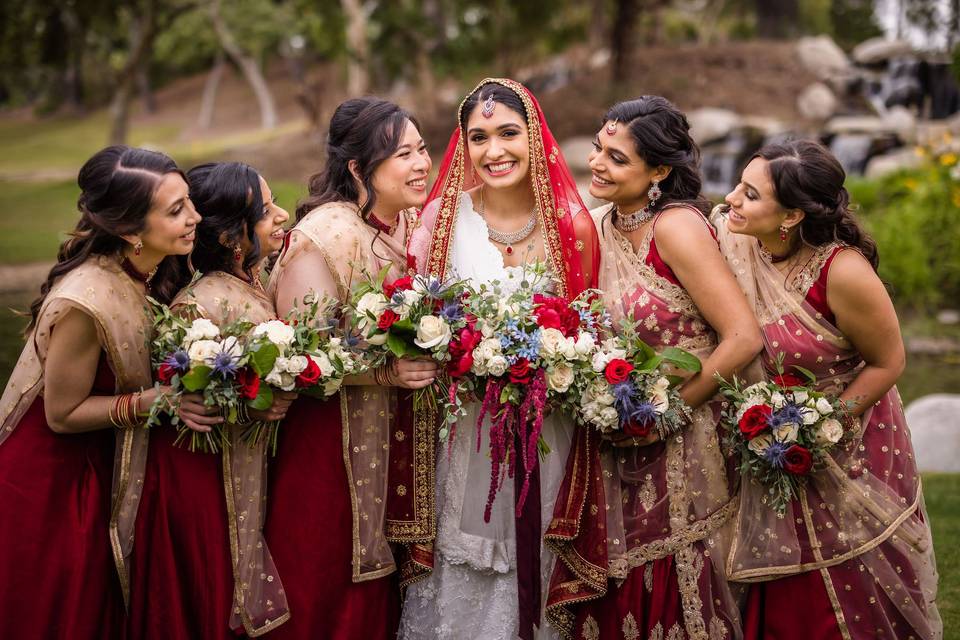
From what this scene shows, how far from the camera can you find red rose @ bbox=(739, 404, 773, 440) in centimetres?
354

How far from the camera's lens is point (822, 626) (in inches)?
145

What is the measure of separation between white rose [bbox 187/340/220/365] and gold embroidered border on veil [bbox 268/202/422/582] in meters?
0.55

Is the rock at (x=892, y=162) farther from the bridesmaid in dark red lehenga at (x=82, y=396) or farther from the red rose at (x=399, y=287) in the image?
the bridesmaid in dark red lehenga at (x=82, y=396)

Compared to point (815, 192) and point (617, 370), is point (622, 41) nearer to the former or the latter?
point (815, 192)

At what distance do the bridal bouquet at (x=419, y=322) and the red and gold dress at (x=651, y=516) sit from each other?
69 centimetres

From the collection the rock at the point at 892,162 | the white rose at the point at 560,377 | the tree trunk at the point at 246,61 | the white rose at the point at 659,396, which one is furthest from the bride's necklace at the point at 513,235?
the tree trunk at the point at 246,61

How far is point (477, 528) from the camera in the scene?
400 cm

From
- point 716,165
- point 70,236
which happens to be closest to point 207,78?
point 716,165

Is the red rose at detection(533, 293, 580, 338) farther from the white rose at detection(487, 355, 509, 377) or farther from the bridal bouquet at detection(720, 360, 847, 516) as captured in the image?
the bridal bouquet at detection(720, 360, 847, 516)

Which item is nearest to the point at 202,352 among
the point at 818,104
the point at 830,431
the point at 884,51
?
the point at 830,431

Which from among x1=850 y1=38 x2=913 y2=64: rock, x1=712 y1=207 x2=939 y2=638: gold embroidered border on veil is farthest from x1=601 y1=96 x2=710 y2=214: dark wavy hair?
x1=850 y1=38 x2=913 y2=64: rock

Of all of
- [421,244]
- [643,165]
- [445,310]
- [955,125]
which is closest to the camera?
[445,310]

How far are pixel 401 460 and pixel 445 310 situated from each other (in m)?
0.81

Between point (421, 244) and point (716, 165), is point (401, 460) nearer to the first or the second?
point (421, 244)
